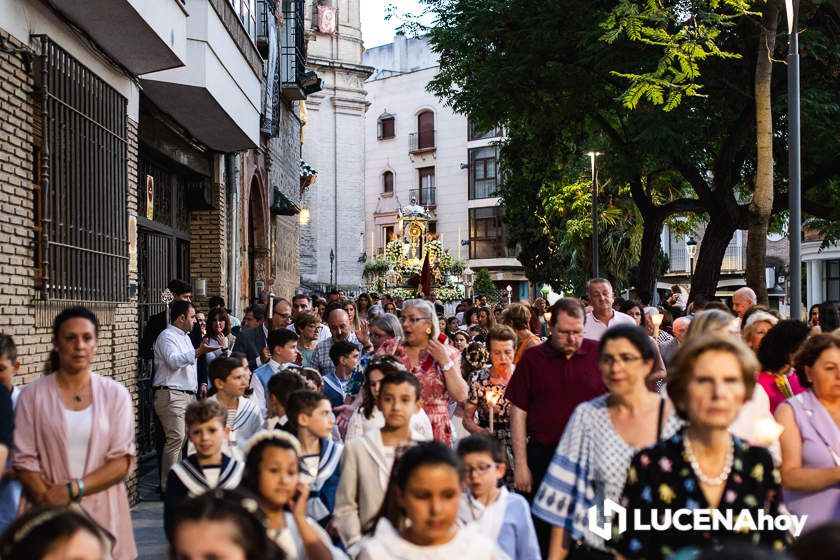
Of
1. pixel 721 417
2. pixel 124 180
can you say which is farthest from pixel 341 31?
pixel 721 417

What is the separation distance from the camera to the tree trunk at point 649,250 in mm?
24156

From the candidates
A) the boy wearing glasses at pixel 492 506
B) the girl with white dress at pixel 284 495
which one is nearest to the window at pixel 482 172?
the boy wearing glasses at pixel 492 506

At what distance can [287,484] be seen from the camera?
190 inches

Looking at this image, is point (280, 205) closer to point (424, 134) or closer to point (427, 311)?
point (427, 311)

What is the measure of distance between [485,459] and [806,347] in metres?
1.69

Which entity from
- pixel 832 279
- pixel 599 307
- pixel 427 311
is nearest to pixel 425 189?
pixel 832 279

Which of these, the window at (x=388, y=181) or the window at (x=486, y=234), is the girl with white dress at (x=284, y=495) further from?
the window at (x=388, y=181)

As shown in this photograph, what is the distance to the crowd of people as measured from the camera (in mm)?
3760

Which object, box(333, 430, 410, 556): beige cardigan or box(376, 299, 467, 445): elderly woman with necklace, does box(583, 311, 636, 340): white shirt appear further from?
box(333, 430, 410, 556): beige cardigan

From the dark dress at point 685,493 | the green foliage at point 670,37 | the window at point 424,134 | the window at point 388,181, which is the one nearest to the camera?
the dark dress at point 685,493

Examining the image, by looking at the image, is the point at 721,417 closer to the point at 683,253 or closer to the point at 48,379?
the point at 48,379

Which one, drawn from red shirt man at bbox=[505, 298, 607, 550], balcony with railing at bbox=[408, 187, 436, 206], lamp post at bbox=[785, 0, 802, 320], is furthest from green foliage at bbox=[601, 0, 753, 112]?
balcony with railing at bbox=[408, 187, 436, 206]

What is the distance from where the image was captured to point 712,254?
21.4 m

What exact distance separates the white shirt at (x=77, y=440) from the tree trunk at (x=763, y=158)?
12061 millimetres
